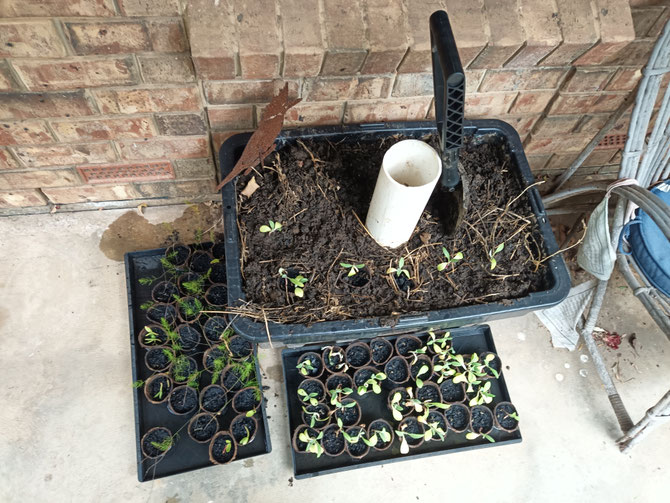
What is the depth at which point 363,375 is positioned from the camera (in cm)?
156

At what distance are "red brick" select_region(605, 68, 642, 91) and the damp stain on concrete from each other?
1.32 m

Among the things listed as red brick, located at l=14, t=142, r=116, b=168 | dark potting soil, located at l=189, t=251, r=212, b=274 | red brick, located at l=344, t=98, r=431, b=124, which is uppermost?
red brick, located at l=14, t=142, r=116, b=168

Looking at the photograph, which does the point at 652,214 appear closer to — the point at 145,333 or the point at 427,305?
the point at 427,305

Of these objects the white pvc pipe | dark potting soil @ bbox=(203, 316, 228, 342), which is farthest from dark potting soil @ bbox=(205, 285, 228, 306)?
the white pvc pipe

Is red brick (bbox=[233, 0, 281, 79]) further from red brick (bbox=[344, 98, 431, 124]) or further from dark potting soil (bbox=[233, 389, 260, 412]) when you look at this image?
dark potting soil (bbox=[233, 389, 260, 412])

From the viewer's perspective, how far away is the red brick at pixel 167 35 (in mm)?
1112

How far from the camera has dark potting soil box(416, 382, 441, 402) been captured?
1563mm

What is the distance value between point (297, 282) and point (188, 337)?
547mm

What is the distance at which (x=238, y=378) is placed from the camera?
1.54 meters

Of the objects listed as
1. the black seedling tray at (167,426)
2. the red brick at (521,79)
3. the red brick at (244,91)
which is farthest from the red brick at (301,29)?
the black seedling tray at (167,426)

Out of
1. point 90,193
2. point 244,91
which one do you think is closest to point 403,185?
point 244,91

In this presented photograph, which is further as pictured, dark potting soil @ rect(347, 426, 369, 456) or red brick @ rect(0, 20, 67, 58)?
dark potting soil @ rect(347, 426, 369, 456)

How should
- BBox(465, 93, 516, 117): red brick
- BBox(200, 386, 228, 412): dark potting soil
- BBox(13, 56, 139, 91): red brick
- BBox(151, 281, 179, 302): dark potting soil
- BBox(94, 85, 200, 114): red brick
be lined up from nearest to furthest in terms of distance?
BBox(13, 56, 139, 91): red brick < BBox(94, 85, 200, 114): red brick < BBox(465, 93, 516, 117): red brick < BBox(200, 386, 228, 412): dark potting soil < BBox(151, 281, 179, 302): dark potting soil

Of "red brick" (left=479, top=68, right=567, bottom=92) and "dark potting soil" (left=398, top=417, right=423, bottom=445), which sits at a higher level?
"red brick" (left=479, top=68, right=567, bottom=92)
